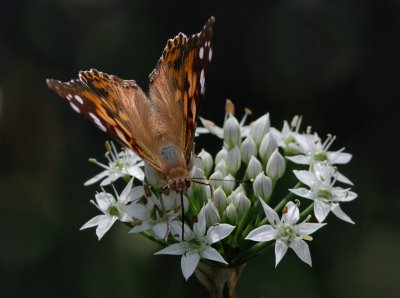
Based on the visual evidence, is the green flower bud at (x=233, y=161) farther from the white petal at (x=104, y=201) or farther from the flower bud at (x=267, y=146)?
the white petal at (x=104, y=201)

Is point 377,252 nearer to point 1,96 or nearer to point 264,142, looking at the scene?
point 264,142

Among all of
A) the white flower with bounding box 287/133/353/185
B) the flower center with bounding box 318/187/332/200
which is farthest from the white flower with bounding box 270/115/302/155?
the flower center with bounding box 318/187/332/200

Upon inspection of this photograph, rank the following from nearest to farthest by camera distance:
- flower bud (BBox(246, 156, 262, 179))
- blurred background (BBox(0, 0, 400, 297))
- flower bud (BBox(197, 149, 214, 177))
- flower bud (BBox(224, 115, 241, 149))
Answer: flower bud (BBox(246, 156, 262, 179)) → flower bud (BBox(197, 149, 214, 177)) → flower bud (BBox(224, 115, 241, 149)) → blurred background (BBox(0, 0, 400, 297))

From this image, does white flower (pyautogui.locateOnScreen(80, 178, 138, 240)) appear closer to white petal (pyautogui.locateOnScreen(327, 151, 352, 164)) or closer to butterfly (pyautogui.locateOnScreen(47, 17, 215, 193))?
butterfly (pyautogui.locateOnScreen(47, 17, 215, 193))

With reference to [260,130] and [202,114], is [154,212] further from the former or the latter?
[202,114]

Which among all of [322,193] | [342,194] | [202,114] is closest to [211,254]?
[322,193]

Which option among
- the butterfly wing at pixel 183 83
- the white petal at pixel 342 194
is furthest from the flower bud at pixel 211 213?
the white petal at pixel 342 194
